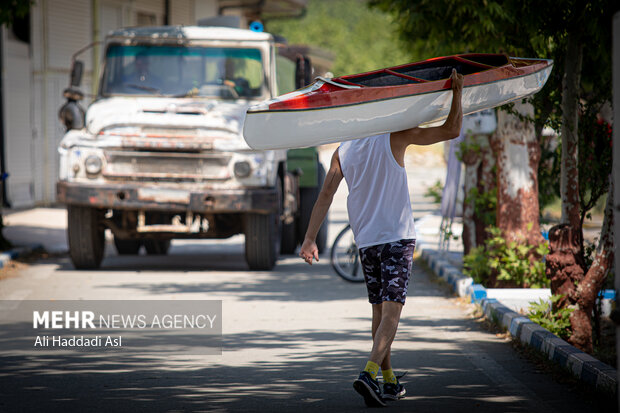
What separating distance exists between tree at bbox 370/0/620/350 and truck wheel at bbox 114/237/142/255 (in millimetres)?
6393

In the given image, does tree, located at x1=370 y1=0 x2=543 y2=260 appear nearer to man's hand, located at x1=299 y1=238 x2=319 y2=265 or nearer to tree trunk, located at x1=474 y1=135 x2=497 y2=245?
tree trunk, located at x1=474 y1=135 x2=497 y2=245

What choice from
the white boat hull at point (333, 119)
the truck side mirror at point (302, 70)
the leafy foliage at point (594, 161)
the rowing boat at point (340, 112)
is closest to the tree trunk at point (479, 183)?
the truck side mirror at point (302, 70)

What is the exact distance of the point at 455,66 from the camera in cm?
780

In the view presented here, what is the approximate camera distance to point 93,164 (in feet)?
41.2

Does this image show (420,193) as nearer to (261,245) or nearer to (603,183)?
(261,245)

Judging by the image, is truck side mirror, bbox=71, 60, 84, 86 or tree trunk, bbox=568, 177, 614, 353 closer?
tree trunk, bbox=568, 177, 614, 353

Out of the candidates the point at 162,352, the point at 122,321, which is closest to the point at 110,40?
the point at 122,321

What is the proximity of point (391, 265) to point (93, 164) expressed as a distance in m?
7.14

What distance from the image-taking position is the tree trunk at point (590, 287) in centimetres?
788

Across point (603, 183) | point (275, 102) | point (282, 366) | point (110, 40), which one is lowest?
point (282, 366)

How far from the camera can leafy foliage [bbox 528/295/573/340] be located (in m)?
8.24

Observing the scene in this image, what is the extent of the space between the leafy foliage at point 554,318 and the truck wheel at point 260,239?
474cm

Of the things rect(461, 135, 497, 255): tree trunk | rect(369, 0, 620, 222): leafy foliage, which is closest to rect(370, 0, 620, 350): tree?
rect(369, 0, 620, 222): leafy foliage

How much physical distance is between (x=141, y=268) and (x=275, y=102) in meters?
7.21
